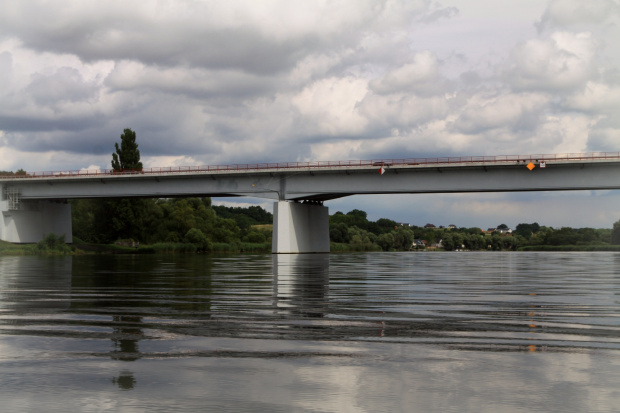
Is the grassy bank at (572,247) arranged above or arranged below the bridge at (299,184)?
below

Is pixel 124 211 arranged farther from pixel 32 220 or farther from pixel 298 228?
pixel 298 228

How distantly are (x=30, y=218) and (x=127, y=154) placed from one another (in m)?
19.4

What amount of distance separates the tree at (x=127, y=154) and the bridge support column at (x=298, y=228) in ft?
122

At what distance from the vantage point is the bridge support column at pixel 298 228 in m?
79.4

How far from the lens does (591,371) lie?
293 inches

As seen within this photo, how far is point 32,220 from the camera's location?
97.9 m

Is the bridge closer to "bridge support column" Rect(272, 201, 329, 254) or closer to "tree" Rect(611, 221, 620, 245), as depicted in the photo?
"bridge support column" Rect(272, 201, 329, 254)

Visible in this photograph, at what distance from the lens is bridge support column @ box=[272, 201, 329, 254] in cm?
7944

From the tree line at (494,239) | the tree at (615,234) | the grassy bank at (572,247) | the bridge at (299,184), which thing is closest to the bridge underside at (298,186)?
the bridge at (299,184)

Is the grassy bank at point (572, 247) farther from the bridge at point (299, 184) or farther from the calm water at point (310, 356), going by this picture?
the calm water at point (310, 356)

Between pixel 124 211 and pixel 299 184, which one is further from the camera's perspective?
pixel 124 211

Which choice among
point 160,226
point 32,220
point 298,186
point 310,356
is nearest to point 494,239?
point 160,226

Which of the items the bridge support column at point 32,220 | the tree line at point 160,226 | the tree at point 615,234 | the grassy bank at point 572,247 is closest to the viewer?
the bridge support column at point 32,220

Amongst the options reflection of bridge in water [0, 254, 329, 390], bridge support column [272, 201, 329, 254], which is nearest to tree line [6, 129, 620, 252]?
bridge support column [272, 201, 329, 254]
